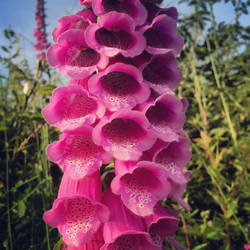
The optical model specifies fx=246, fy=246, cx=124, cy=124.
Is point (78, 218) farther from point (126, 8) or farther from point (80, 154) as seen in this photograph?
point (126, 8)

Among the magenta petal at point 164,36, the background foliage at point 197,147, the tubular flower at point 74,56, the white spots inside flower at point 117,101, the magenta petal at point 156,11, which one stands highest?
the magenta petal at point 156,11

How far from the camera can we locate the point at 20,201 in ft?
3.27

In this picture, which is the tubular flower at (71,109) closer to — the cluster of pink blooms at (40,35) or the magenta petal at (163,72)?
the magenta petal at (163,72)

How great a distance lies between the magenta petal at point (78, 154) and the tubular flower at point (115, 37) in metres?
0.21

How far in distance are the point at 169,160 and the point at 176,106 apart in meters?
0.15

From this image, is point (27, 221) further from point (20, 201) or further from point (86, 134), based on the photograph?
point (86, 134)

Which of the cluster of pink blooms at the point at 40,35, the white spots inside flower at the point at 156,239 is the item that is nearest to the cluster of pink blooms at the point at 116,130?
the white spots inside flower at the point at 156,239

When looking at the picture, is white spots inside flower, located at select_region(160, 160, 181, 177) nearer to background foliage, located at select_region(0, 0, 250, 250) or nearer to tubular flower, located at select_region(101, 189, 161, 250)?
tubular flower, located at select_region(101, 189, 161, 250)

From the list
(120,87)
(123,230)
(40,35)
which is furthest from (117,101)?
(40,35)

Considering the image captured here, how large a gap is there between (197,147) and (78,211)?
4.47ft

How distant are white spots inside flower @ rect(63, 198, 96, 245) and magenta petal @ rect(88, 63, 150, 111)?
9.7 inches

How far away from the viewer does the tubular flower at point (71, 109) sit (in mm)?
606

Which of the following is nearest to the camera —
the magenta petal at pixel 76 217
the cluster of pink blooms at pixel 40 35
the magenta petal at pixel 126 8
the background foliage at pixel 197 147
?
the magenta petal at pixel 76 217

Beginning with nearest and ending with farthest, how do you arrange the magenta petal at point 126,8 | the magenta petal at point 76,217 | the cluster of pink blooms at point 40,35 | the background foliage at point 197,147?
the magenta petal at point 76,217
the magenta petal at point 126,8
the background foliage at point 197,147
the cluster of pink blooms at point 40,35
